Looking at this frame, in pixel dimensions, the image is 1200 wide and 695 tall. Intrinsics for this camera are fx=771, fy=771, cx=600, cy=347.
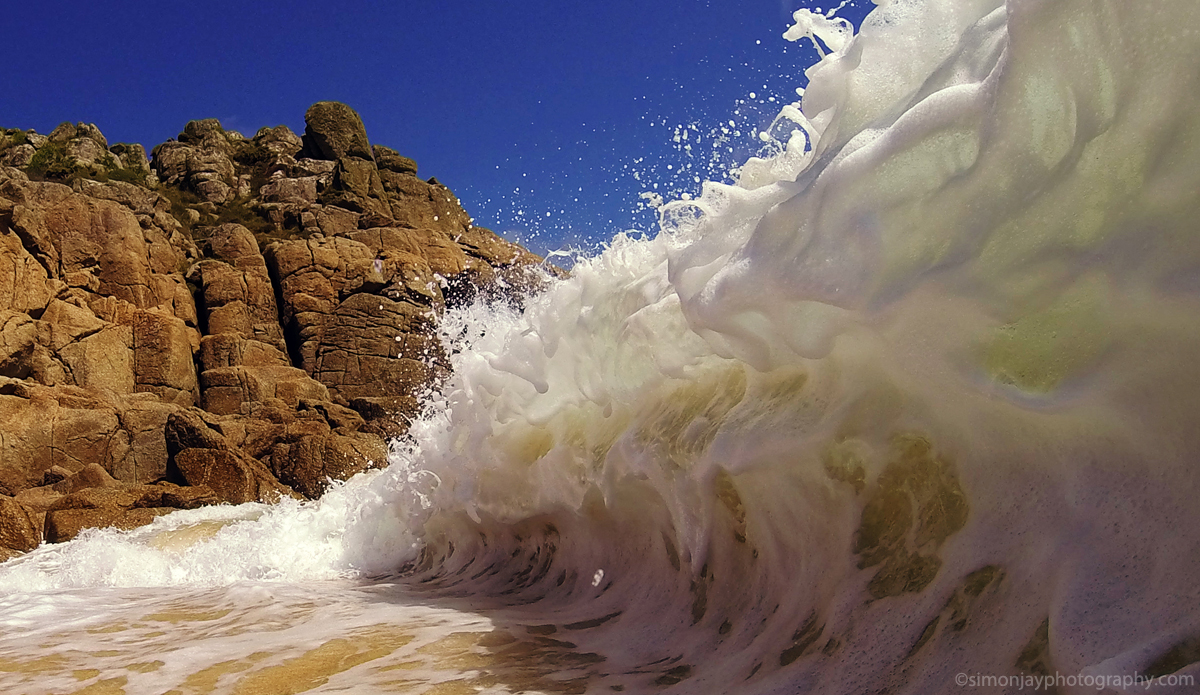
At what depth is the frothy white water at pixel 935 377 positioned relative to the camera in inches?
53.4

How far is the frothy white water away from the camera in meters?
1.36

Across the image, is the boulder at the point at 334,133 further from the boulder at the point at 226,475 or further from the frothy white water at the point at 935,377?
the frothy white water at the point at 935,377

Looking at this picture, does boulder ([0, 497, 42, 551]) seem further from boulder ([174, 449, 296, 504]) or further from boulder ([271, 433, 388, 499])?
boulder ([271, 433, 388, 499])

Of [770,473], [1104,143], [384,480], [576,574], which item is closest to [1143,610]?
[1104,143]

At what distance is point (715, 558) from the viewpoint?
105 inches

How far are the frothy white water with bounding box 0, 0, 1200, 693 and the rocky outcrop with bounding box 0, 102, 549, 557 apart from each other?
33.7 ft

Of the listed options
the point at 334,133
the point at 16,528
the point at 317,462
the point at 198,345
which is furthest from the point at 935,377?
the point at 334,133

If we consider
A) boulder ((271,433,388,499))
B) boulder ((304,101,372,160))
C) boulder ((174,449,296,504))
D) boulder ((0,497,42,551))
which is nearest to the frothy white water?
boulder ((0,497,42,551))

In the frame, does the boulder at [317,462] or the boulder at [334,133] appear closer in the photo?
the boulder at [317,462]

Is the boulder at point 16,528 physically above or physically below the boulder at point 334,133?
below

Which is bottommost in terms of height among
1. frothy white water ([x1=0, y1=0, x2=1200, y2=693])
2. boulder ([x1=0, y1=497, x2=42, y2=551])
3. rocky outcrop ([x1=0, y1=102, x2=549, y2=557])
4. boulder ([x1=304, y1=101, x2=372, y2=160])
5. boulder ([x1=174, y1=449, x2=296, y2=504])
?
frothy white water ([x1=0, y1=0, x2=1200, y2=693])

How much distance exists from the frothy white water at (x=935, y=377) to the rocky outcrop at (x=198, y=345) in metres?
10.3

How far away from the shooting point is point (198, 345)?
706 inches

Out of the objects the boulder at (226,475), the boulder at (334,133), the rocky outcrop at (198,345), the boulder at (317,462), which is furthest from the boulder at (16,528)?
the boulder at (334,133)
